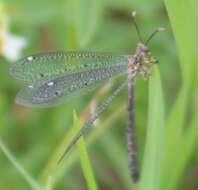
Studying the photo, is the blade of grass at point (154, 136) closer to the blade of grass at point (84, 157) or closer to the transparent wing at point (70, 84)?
the blade of grass at point (84, 157)

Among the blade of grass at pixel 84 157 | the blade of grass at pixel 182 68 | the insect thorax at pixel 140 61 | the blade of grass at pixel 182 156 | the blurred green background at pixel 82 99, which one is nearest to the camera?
the blade of grass at pixel 84 157

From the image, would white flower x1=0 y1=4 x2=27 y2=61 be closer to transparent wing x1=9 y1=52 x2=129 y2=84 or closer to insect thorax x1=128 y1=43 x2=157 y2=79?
transparent wing x1=9 y1=52 x2=129 y2=84

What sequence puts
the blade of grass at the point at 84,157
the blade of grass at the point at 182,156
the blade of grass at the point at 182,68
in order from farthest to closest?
the blade of grass at the point at 182,156
the blade of grass at the point at 182,68
the blade of grass at the point at 84,157

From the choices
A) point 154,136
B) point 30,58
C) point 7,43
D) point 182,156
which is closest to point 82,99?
point 7,43

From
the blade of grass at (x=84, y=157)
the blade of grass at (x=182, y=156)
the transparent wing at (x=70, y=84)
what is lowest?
the blade of grass at (x=182, y=156)

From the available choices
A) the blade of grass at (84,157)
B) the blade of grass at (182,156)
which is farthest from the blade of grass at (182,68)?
the blade of grass at (84,157)

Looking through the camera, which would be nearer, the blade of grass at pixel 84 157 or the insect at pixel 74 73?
the blade of grass at pixel 84 157

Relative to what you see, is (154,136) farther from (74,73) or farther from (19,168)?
(74,73)

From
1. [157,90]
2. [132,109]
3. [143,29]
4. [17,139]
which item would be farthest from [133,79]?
[17,139]

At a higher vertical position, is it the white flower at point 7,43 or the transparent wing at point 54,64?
the white flower at point 7,43
